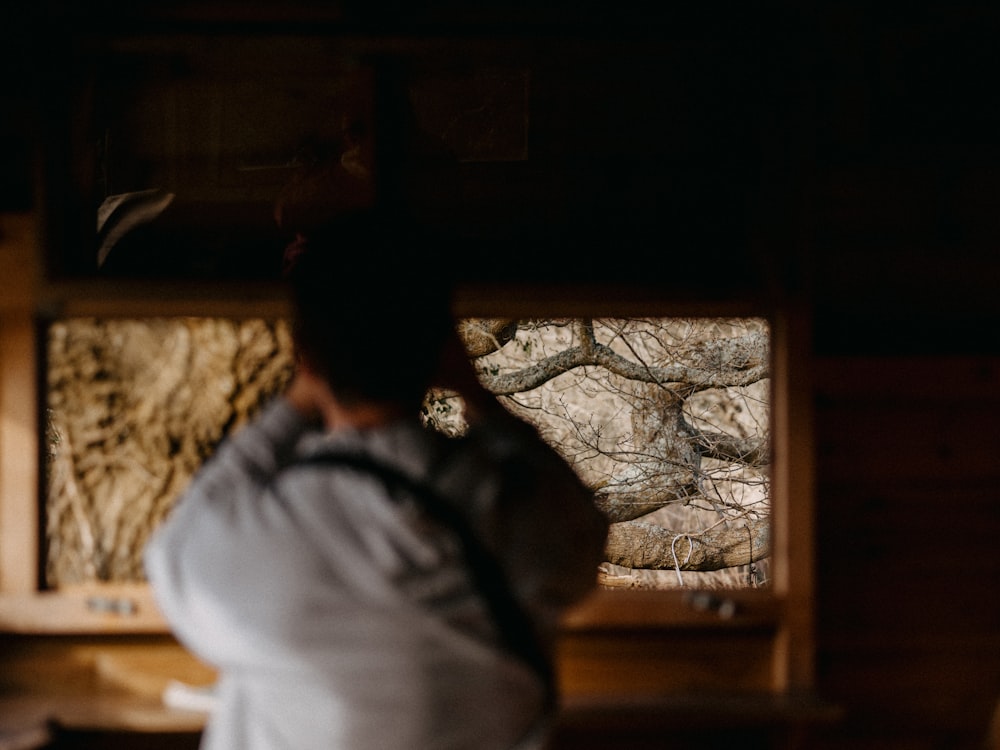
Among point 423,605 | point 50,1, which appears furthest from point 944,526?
point 50,1

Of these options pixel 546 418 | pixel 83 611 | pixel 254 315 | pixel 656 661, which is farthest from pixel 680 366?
pixel 83 611

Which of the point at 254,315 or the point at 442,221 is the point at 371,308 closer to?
the point at 254,315

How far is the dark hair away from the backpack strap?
10 cm

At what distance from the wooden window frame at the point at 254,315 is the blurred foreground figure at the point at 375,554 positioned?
606 mm

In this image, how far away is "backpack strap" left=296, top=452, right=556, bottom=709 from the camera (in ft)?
3.14

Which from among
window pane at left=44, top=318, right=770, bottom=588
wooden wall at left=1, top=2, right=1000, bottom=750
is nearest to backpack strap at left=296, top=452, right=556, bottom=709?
window pane at left=44, top=318, right=770, bottom=588

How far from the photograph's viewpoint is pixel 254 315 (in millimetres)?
1606

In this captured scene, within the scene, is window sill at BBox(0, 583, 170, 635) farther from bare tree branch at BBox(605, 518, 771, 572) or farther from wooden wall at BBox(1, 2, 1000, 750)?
bare tree branch at BBox(605, 518, 771, 572)

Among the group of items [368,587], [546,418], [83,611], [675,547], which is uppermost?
[546,418]

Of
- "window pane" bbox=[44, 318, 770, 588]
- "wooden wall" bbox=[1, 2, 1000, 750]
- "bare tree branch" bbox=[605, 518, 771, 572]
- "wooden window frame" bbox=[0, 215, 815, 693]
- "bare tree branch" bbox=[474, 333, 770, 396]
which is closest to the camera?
"wooden window frame" bbox=[0, 215, 815, 693]

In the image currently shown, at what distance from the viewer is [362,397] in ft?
3.34

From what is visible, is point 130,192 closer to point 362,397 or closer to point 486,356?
point 486,356

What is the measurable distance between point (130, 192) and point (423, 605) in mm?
1387

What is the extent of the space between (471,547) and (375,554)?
12 centimetres
